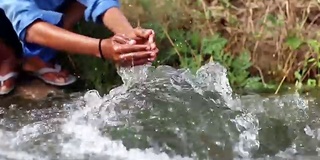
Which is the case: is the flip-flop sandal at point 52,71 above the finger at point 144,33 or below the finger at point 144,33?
below

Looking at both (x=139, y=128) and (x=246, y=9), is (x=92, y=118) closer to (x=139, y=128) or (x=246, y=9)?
(x=139, y=128)

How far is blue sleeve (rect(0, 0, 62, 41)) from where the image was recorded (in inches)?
113

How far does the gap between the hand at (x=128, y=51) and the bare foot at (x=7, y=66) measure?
2.46 feet

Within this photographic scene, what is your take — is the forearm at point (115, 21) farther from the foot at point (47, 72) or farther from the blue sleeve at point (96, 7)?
the foot at point (47, 72)

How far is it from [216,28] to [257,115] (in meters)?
0.84

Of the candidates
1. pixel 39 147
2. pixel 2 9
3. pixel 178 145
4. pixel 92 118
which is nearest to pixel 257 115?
pixel 178 145

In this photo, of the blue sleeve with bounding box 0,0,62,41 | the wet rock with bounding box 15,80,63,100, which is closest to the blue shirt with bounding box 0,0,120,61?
the blue sleeve with bounding box 0,0,62,41

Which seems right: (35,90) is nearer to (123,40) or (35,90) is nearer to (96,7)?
(96,7)

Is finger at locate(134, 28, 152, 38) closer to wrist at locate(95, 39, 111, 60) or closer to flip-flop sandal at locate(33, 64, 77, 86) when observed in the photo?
wrist at locate(95, 39, 111, 60)

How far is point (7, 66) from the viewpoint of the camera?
3256mm

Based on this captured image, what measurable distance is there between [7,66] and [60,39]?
0.54 m

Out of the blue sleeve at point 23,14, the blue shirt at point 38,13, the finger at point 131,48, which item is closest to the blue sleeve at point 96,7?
the blue shirt at point 38,13

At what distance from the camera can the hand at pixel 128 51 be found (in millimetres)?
2594

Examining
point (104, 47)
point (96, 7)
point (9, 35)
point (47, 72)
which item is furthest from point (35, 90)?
point (104, 47)
